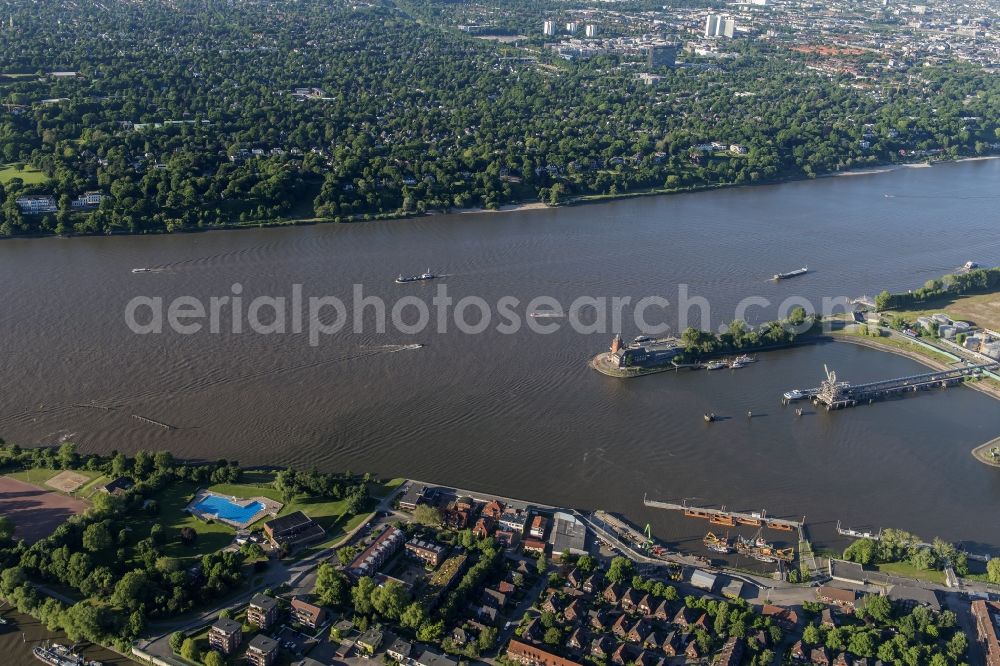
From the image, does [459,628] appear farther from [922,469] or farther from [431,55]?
[431,55]

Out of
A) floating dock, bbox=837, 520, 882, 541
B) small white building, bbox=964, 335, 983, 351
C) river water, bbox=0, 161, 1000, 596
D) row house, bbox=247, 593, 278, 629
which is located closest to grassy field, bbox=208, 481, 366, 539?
river water, bbox=0, 161, 1000, 596

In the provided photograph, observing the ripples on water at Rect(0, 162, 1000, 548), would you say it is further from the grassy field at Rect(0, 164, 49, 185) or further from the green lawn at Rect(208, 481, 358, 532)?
the grassy field at Rect(0, 164, 49, 185)

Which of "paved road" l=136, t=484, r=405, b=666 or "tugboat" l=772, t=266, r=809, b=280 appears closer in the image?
"paved road" l=136, t=484, r=405, b=666

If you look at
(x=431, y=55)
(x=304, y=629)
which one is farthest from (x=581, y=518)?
(x=431, y=55)

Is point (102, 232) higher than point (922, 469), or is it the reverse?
point (102, 232)

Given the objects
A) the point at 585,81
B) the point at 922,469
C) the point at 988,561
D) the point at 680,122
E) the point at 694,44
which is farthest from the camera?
the point at 694,44

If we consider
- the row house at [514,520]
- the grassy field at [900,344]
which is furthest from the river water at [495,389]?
the row house at [514,520]
